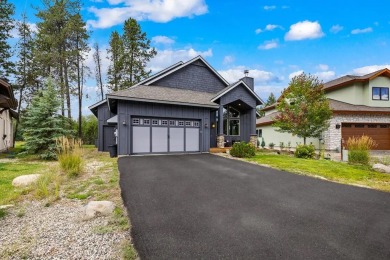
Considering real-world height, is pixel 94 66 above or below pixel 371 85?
above

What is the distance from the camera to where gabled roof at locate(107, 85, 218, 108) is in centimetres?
1229

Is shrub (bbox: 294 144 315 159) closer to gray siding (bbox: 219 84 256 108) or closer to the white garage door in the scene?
gray siding (bbox: 219 84 256 108)

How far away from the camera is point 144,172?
7.81 m

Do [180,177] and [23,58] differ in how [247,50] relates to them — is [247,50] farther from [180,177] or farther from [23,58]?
[23,58]

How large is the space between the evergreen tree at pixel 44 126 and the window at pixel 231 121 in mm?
11207

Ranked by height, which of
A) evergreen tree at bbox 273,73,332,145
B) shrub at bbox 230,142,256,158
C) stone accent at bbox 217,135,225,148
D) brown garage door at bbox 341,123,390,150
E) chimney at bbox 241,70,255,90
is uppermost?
chimney at bbox 241,70,255,90

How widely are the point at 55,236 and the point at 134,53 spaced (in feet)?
87.0

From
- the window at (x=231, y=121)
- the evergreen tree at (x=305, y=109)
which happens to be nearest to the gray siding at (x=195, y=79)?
the window at (x=231, y=121)

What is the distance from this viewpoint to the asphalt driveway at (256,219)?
273cm

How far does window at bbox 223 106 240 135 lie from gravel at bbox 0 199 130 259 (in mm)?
13887

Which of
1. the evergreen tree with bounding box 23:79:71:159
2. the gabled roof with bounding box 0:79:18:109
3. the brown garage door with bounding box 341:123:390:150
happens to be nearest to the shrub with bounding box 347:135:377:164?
the brown garage door with bounding box 341:123:390:150

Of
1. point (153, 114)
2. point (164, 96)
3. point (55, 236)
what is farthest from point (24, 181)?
point (164, 96)

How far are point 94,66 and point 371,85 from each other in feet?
107

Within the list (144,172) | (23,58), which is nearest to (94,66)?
(23,58)
